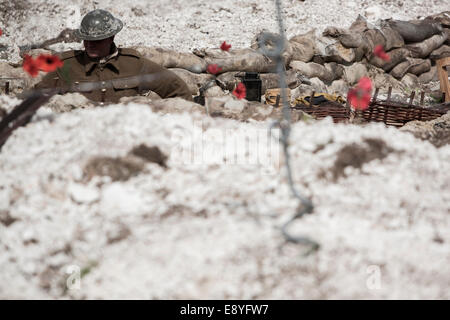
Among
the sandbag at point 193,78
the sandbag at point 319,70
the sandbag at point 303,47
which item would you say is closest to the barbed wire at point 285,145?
the sandbag at point 193,78

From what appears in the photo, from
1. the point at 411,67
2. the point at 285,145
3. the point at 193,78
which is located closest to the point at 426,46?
the point at 411,67

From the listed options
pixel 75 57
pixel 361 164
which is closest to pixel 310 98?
pixel 75 57

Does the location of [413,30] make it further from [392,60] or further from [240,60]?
[240,60]

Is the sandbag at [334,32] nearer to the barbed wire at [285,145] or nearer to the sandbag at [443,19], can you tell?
the sandbag at [443,19]

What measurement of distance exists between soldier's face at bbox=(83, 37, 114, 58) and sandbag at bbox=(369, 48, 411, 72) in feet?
18.9

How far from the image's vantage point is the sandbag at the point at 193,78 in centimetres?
626

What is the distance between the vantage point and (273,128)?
2160 mm

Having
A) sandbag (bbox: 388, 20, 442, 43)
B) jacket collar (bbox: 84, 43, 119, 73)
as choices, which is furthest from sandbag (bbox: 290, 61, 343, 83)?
jacket collar (bbox: 84, 43, 119, 73)

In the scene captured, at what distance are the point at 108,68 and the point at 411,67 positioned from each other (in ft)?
21.6

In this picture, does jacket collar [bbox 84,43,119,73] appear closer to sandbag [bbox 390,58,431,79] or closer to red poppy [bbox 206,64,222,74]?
red poppy [bbox 206,64,222,74]

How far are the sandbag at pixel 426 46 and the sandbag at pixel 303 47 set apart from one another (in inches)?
83.8

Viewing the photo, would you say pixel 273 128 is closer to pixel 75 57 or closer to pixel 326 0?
pixel 75 57

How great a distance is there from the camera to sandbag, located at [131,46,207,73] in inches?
261

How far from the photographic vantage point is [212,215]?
1638 millimetres
